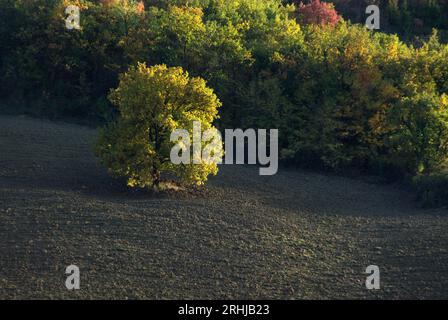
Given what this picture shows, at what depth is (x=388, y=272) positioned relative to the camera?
25312 millimetres

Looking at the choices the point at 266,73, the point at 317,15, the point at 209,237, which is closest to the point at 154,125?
the point at 209,237

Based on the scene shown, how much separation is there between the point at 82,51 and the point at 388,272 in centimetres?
2829

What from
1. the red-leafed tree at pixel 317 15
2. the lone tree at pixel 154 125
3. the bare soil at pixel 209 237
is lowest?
the bare soil at pixel 209 237

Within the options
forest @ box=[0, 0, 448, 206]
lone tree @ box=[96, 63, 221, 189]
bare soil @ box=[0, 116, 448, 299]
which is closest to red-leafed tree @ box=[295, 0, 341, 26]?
forest @ box=[0, 0, 448, 206]

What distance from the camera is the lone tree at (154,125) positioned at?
106 ft

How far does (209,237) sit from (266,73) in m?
18.6

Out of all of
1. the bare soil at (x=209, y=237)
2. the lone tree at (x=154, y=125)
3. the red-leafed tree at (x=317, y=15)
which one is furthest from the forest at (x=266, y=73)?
the lone tree at (x=154, y=125)

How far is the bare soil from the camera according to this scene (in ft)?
76.6

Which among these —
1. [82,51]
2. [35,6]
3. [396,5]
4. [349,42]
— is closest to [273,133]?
[349,42]

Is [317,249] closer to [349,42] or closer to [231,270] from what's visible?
[231,270]

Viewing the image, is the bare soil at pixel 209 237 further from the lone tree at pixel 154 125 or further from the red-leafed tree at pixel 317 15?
the red-leafed tree at pixel 317 15

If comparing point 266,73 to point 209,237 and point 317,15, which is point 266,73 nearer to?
point 317,15

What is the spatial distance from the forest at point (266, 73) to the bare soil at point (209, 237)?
3.79 metres

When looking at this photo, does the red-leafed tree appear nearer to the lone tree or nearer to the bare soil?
the bare soil
